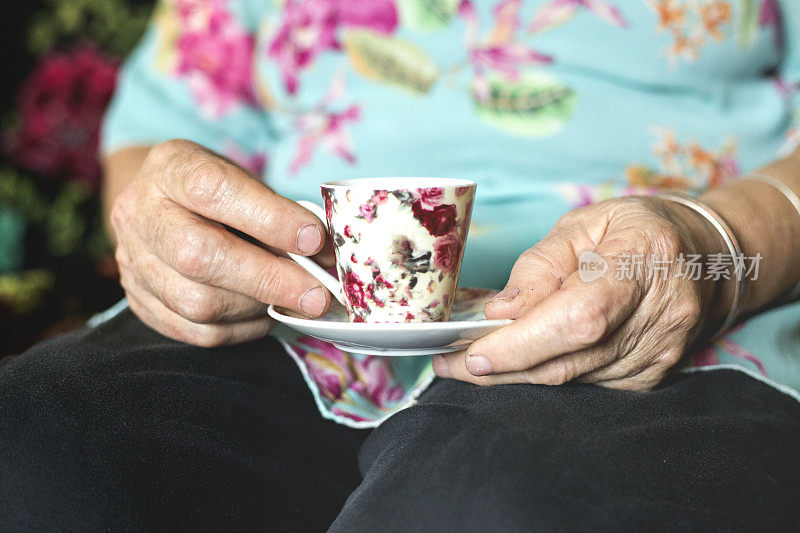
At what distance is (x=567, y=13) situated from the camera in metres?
0.93

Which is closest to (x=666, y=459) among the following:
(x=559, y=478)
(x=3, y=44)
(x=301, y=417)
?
(x=559, y=478)

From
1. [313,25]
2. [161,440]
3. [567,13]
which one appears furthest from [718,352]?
[313,25]

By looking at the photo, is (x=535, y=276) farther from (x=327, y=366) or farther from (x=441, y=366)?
(x=327, y=366)

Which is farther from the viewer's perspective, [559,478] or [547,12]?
[547,12]

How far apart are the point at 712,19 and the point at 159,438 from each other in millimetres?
902

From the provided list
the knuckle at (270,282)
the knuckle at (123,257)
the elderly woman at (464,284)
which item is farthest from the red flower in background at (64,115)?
the knuckle at (270,282)

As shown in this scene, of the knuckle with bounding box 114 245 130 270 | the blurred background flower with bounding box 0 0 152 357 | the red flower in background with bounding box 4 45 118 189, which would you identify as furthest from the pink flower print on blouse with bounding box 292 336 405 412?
the red flower in background with bounding box 4 45 118 189

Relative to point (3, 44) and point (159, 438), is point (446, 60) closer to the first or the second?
point (159, 438)

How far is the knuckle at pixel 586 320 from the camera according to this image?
21.3 inches

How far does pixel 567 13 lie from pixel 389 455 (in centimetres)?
69

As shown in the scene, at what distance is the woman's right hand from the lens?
650 mm

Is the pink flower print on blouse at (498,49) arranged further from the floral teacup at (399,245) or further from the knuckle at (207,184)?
the knuckle at (207,184)

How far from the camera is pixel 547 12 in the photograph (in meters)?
0.94

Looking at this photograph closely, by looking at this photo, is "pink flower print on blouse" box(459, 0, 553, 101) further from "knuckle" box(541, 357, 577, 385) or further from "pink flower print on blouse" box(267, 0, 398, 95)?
"knuckle" box(541, 357, 577, 385)
